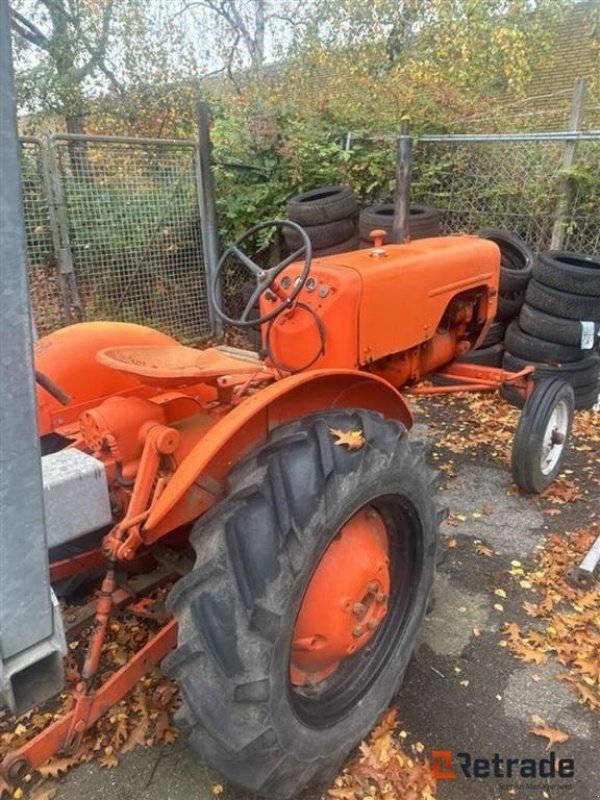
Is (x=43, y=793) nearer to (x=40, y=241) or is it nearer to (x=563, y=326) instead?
(x=563, y=326)

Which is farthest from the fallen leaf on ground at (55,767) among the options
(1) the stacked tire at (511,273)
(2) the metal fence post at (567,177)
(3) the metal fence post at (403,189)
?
(2) the metal fence post at (567,177)

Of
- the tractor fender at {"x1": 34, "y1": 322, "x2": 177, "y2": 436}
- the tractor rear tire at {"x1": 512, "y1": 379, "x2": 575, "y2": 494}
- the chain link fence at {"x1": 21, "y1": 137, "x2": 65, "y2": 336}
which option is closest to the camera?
the tractor fender at {"x1": 34, "y1": 322, "x2": 177, "y2": 436}

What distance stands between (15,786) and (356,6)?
1225 centimetres

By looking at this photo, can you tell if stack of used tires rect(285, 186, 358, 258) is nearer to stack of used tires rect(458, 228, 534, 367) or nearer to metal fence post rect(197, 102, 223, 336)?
metal fence post rect(197, 102, 223, 336)

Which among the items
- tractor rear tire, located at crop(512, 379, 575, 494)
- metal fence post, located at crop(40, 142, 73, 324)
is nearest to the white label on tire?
tractor rear tire, located at crop(512, 379, 575, 494)

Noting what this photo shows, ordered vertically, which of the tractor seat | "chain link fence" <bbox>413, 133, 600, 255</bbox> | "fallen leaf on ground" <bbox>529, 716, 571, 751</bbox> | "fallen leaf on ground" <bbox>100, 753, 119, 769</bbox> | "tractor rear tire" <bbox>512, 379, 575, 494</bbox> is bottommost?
Result: "fallen leaf on ground" <bbox>529, 716, 571, 751</bbox>

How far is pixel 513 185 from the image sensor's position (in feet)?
20.3

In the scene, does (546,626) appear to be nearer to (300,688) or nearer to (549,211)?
(300,688)

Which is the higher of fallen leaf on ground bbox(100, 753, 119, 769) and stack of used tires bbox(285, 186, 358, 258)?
stack of used tires bbox(285, 186, 358, 258)

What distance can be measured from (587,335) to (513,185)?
7.67 ft

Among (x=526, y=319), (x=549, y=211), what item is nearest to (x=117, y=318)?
(x=526, y=319)

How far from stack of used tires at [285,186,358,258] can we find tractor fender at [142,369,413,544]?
13.3 feet

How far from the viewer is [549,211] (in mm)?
6070

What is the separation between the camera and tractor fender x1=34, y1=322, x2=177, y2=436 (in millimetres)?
2180
